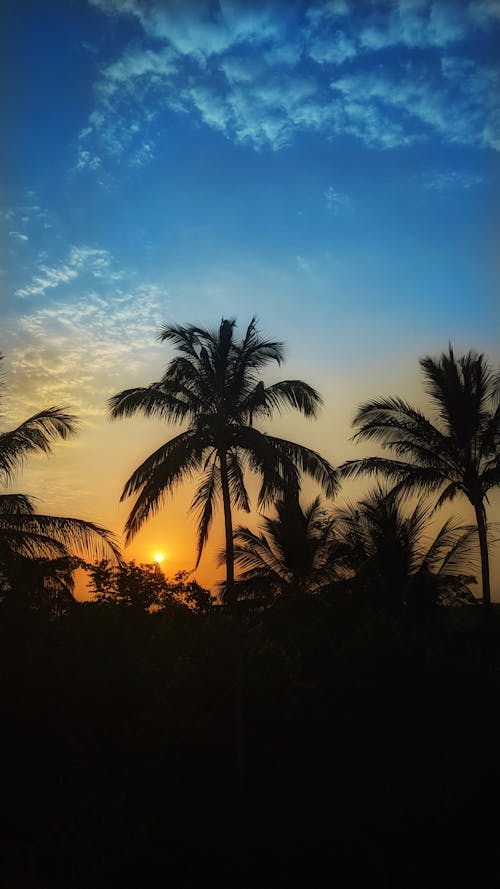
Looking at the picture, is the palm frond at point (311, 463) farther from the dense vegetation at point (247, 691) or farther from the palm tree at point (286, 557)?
the palm tree at point (286, 557)

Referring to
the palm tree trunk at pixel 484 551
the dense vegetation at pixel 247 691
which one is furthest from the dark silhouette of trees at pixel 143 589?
the palm tree trunk at pixel 484 551

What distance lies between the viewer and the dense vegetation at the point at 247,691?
29.3 feet

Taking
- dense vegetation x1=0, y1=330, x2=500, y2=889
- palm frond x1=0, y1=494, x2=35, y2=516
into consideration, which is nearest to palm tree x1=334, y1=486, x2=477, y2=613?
dense vegetation x1=0, y1=330, x2=500, y2=889

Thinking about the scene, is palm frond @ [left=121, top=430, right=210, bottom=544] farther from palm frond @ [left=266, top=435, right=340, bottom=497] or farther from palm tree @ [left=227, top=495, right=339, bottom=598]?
palm tree @ [left=227, top=495, right=339, bottom=598]

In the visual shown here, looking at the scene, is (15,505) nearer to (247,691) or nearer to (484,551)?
(247,691)

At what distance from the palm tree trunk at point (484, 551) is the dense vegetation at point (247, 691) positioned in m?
0.06

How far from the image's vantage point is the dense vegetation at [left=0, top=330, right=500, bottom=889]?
29.3 feet

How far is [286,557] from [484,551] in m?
7.80

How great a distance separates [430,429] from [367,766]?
9265 millimetres

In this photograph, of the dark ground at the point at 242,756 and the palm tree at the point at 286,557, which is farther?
the palm tree at the point at 286,557

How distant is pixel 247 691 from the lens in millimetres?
12000

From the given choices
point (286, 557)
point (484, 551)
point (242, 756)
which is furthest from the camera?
point (286, 557)

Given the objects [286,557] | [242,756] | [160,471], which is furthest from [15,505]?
[286,557]

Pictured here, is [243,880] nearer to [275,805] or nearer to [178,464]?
[275,805]
